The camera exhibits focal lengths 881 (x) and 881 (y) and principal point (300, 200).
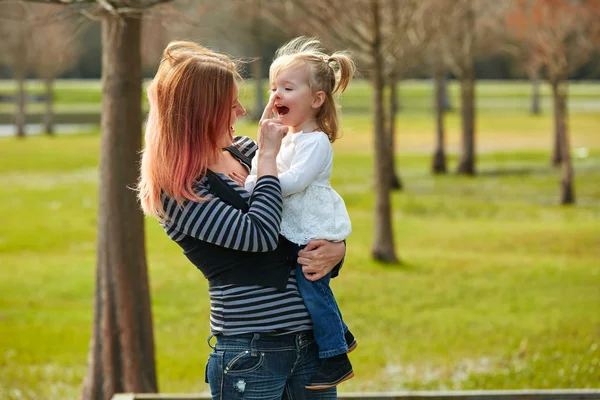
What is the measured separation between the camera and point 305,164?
2699 millimetres

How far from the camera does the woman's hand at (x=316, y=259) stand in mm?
2677

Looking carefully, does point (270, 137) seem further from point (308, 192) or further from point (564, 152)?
point (564, 152)

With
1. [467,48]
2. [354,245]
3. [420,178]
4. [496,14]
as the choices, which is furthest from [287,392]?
[496,14]

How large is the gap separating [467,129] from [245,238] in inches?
888

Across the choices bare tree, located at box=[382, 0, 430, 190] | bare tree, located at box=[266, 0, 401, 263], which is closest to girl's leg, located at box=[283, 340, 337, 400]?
bare tree, located at box=[266, 0, 401, 263]

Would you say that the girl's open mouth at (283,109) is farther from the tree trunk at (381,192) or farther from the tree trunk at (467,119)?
the tree trunk at (467,119)

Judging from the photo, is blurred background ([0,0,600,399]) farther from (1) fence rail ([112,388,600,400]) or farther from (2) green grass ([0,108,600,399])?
(1) fence rail ([112,388,600,400])

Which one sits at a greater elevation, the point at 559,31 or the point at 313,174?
the point at 559,31

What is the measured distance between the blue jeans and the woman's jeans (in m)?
0.06

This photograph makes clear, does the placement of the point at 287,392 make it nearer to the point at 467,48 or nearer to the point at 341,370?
the point at 341,370

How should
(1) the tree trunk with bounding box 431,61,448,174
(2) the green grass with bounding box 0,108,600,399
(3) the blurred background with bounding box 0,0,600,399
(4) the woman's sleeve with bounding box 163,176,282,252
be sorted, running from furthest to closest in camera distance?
(1) the tree trunk with bounding box 431,61,448,174 → (2) the green grass with bounding box 0,108,600,399 → (3) the blurred background with bounding box 0,0,600,399 → (4) the woman's sleeve with bounding box 163,176,282,252

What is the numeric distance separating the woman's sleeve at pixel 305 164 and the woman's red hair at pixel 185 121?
24 cm

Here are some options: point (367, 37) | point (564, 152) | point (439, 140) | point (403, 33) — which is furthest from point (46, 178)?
point (403, 33)

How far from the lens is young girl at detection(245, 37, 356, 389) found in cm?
270
